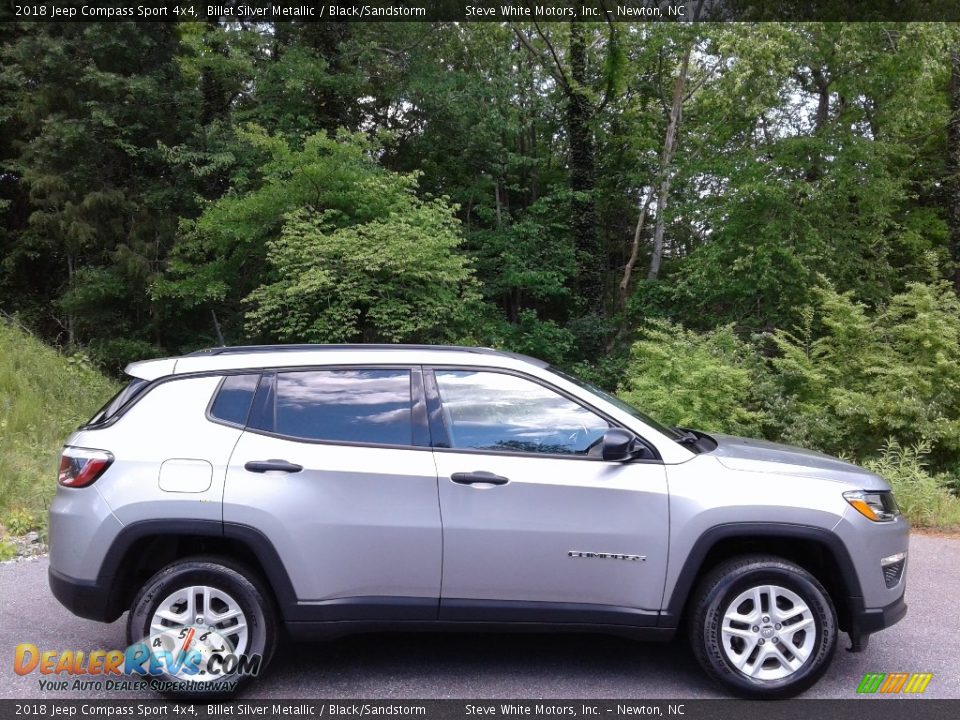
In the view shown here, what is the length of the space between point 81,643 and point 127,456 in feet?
4.69

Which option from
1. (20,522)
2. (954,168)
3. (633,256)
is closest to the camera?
(20,522)

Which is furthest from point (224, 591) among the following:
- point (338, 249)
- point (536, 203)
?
point (536, 203)

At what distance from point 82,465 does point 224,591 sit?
102 centimetres

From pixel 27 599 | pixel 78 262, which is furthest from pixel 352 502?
pixel 78 262

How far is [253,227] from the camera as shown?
47.6 ft

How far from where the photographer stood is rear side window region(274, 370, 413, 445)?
3828mm

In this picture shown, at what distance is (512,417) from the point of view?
153 inches

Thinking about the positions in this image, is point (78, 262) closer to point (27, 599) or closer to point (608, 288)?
point (608, 288)

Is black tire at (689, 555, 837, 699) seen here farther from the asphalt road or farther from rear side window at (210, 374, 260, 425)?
rear side window at (210, 374, 260, 425)

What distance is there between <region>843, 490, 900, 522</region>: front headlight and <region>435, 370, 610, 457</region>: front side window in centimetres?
134

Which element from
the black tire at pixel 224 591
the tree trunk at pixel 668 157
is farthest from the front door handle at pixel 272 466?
the tree trunk at pixel 668 157

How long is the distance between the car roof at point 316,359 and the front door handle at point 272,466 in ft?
1.84

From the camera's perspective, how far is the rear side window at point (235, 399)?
3.85 m

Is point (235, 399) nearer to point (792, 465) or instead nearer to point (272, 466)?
point (272, 466)
